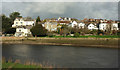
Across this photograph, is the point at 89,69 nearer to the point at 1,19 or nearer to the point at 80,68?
the point at 80,68

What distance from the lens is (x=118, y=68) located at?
20109 mm

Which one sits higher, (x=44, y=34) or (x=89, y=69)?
(x=44, y=34)

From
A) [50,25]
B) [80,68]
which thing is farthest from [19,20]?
[80,68]

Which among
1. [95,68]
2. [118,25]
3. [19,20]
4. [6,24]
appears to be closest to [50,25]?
[19,20]

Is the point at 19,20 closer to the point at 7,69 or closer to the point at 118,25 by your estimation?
the point at 118,25

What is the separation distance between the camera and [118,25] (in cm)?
8850

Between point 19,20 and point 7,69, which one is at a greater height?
point 19,20

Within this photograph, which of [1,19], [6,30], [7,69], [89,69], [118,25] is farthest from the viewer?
[118,25]

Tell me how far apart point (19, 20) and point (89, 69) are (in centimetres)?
8121

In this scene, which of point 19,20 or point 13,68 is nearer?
point 13,68

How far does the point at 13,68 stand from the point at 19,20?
268 feet

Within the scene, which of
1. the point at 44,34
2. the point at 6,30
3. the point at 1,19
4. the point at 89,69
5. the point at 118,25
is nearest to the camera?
the point at 89,69

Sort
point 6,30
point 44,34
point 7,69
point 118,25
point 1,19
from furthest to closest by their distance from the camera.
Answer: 1. point 118,25
2. point 1,19
3. point 6,30
4. point 44,34
5. point 7,69

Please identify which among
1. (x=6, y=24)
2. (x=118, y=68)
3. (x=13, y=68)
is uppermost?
(x=6, y=24)
